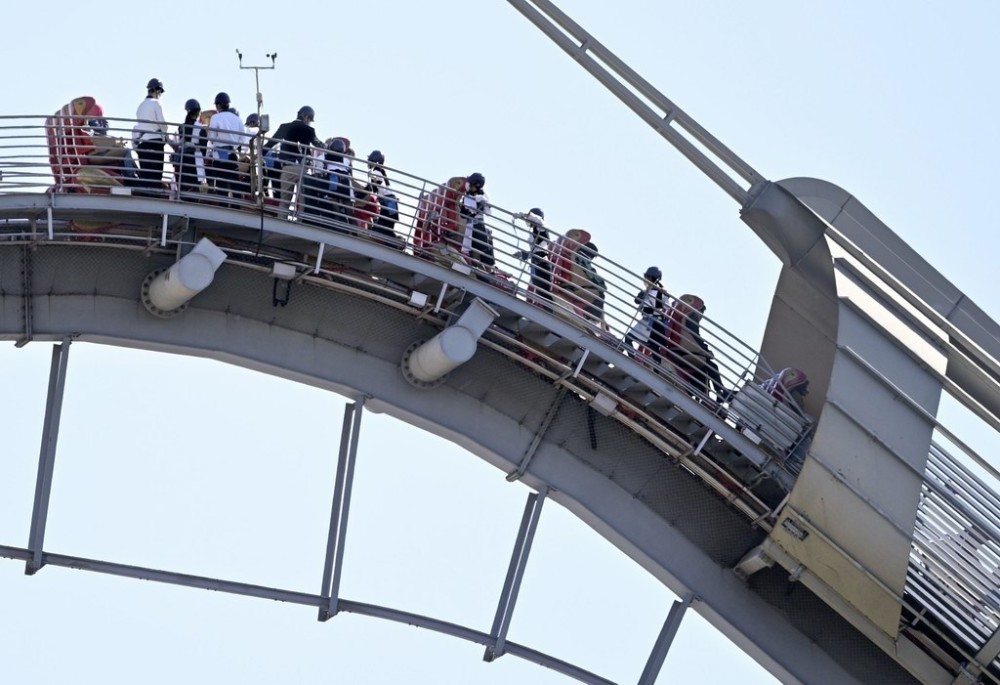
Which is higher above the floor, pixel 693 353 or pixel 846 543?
pixel 693 353

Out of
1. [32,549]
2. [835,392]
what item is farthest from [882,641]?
[32,549]

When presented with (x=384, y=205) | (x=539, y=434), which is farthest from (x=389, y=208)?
(x=539, y=434)

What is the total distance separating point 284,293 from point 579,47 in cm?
550

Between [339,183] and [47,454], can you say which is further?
[339,183]

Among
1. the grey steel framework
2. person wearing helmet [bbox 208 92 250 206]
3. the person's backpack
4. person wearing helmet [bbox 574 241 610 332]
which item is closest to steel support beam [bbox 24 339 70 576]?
the grey steel framework

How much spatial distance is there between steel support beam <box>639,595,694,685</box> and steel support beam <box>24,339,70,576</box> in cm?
804

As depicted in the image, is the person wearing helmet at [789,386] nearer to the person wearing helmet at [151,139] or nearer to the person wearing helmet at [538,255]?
the person wearing helmet at [538,255]

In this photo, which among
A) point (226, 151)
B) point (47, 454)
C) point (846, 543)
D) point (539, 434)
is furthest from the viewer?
point (539, 434)

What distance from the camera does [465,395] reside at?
26906mm

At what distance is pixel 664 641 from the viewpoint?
88.4ft

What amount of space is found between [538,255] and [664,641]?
557cm

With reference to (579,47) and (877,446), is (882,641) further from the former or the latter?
(579,47)

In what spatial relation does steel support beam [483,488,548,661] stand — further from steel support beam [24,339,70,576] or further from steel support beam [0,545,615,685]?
steel support beam [24,339,70,576]

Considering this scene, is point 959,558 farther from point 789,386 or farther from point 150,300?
point 150,300
